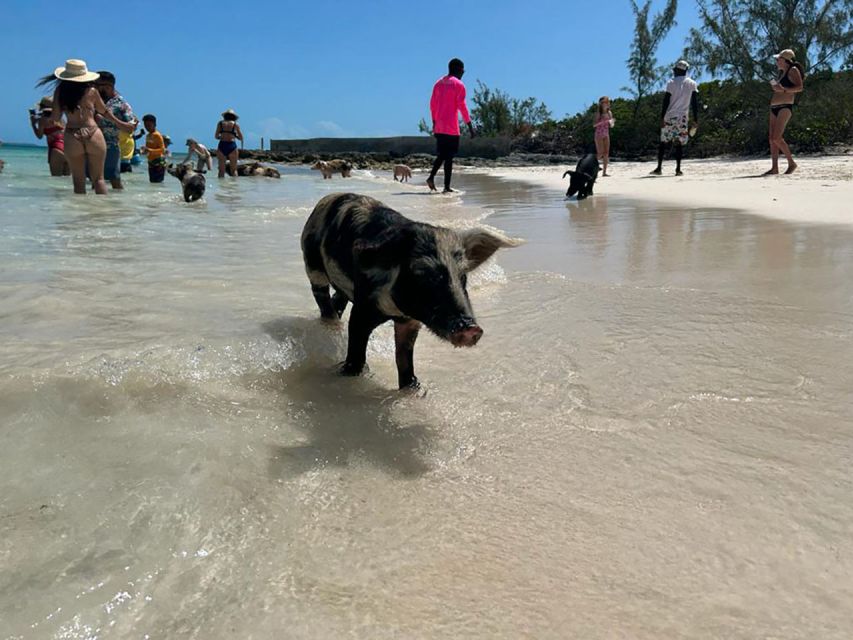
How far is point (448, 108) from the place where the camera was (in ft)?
47.9

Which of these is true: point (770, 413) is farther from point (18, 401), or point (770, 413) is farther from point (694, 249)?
point (694, 249)

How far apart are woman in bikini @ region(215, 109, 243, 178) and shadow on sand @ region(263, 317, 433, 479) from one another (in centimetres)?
1819

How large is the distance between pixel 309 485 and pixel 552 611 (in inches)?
37.1

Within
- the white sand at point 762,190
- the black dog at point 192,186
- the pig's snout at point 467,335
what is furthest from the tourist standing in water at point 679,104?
the pig's snout at point 467,335

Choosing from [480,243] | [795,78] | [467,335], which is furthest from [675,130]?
[467,335]

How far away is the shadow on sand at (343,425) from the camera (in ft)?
7.98

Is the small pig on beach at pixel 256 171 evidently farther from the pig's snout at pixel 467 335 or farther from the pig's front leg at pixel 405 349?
the pig's snout at pixel 467 335

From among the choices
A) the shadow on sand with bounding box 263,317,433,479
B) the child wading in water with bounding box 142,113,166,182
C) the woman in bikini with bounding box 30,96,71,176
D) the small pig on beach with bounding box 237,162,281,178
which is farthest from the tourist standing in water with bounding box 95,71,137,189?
the shadow on sand with bounding box 263,317,433,479

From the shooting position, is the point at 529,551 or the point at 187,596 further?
the point at 529,551

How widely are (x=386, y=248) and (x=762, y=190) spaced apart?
34.4 feet

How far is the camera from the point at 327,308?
456 cm

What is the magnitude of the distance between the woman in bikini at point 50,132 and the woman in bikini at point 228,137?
15.0ft

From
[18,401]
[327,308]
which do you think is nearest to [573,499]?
[18,401]

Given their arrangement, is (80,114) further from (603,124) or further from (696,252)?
(603,124)
